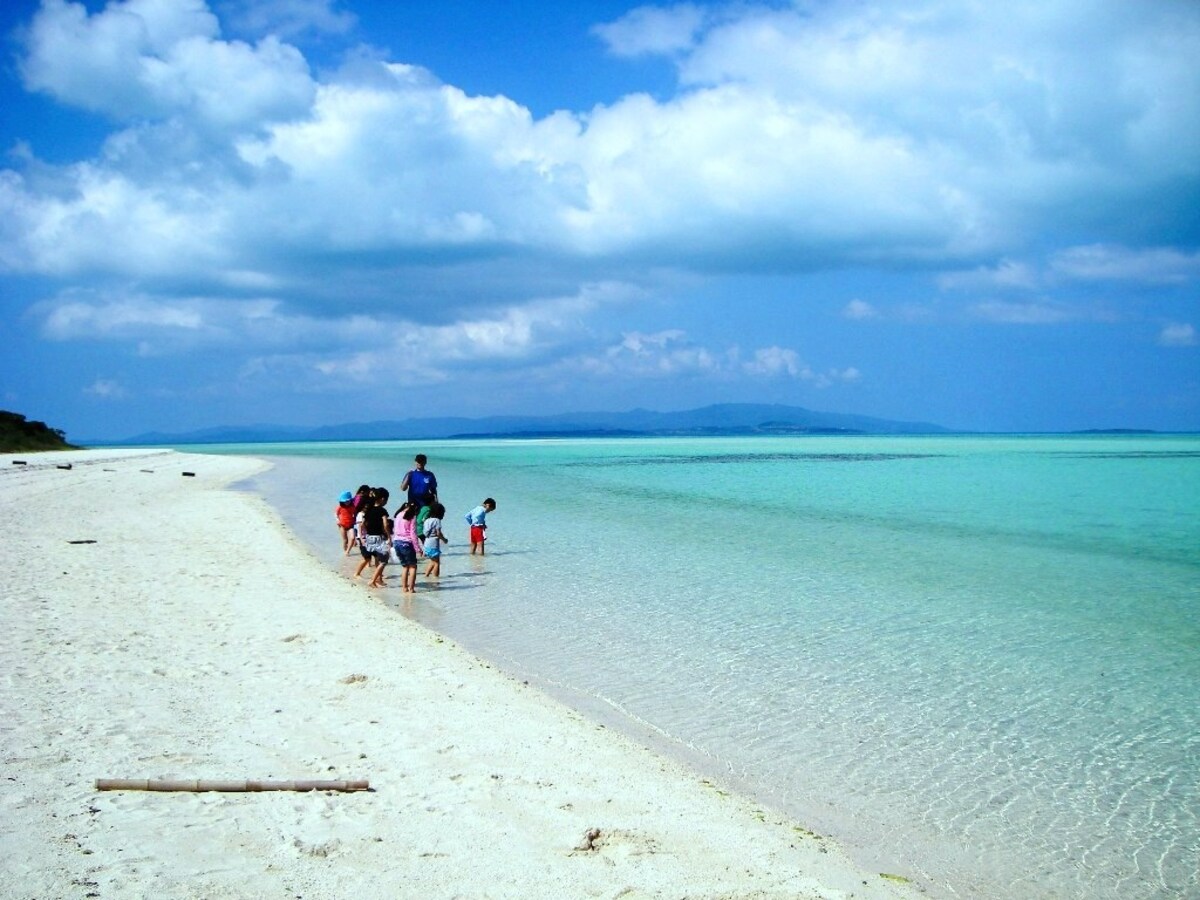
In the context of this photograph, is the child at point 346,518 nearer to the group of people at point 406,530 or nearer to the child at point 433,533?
the group of people at point 406,530

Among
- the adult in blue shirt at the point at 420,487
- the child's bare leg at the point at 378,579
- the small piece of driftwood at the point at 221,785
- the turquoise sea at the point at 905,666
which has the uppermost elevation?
the adult in blue shirt at the point at 420,487

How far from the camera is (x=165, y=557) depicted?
51.4 feet

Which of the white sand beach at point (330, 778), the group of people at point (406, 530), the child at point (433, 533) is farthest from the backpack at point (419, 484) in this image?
the white sand beach at point (330, 778)

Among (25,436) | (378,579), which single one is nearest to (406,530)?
(378,579)

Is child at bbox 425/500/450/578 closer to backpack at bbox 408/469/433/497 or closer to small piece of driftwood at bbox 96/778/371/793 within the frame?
backpack at bbox 408/469/433/497

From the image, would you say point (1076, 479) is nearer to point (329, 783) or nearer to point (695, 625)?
point (695, 625)

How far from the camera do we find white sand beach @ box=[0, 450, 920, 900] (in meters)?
4.53

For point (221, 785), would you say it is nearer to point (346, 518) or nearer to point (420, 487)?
point (420, 487)

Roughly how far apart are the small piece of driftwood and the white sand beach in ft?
0.21

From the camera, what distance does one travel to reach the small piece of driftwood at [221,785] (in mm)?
5336

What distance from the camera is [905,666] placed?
10078 millimetres

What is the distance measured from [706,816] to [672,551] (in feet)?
45.3

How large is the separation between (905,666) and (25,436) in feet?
254

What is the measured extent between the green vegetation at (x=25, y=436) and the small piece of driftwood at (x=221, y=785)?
6945 centimetres
